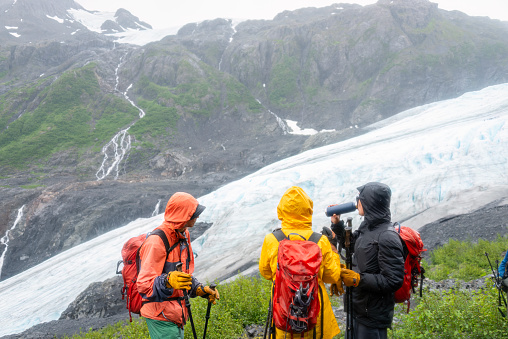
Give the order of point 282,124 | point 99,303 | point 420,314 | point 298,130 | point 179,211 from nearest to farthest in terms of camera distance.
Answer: point 179,211, point 420,314, point 99,303, point 298,130, point 282,124

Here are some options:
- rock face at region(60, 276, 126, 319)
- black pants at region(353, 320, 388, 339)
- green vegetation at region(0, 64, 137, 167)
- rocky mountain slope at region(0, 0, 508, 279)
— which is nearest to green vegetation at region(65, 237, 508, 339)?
black pants at region(353, 320, 388, 339)

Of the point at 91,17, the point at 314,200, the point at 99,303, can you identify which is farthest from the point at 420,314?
the point at 91,17

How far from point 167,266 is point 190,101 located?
4562 centimetres

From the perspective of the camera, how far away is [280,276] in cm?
260

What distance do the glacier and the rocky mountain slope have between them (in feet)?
18.3

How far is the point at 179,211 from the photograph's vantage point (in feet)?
10.3

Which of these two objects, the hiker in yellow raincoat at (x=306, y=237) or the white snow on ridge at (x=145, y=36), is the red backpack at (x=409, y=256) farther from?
the white snow on ridge at (x=145, y=36)

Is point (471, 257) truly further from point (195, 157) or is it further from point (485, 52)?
point (485, 52)

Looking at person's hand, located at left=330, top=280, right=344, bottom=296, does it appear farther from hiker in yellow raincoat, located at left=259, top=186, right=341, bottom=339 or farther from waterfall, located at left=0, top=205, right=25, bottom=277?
waterfall, located at left=0, top=205, right=25, bottom=277

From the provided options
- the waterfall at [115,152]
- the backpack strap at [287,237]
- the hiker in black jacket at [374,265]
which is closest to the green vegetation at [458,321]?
the hiker in black jacket at [374,265]

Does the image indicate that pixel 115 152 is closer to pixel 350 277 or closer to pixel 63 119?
pixel 63 119

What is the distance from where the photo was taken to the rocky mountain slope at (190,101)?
2475 cm

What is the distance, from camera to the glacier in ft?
45.4

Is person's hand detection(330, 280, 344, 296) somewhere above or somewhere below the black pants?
above
